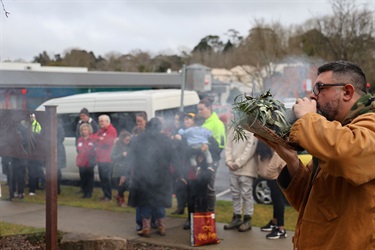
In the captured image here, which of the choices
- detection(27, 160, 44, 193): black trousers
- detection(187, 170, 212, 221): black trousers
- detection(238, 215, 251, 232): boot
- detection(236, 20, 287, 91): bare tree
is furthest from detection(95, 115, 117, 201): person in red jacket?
detection(236, 20, 287, 91): bare tree

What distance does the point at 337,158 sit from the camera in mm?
2051

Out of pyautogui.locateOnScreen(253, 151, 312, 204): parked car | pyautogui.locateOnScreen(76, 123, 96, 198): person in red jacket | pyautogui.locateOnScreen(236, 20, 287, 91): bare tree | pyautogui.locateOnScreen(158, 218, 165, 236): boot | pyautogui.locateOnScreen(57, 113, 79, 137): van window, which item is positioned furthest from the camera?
pyautogui.locateOnScreen(236, 20, 287, 91): bare tree

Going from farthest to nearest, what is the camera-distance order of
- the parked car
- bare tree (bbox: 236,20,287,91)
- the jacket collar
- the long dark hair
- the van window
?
bare tree (bbox: 236,20,287,91) < the van window < the parked car < the long dark hair < the jacket collar

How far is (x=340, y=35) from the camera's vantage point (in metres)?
23.5

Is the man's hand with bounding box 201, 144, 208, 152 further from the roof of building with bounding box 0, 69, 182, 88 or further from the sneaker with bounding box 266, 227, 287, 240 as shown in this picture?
the roof of building with bounding box 0, 69, 182, 88

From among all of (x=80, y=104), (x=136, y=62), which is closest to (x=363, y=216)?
(x=80, y=104)

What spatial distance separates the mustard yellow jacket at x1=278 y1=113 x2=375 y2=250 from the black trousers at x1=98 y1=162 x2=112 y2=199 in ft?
23.3

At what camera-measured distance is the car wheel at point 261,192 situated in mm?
8500

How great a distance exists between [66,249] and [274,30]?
2637 cm

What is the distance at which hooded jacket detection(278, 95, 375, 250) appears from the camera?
205 cm

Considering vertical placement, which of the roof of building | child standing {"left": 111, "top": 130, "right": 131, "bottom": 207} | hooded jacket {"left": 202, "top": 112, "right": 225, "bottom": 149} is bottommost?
child standing {"left": 111, "top": 130, "right": 131, "bottom": 207}

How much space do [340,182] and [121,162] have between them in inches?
240

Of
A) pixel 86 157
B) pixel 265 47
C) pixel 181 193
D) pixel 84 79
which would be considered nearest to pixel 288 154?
pixel 181 193

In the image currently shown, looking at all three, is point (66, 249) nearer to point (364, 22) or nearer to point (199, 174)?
point (199, 174)
